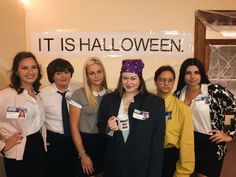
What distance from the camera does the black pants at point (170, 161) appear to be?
1.91 m

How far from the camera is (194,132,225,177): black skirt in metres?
2.02

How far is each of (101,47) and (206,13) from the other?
53.6 inches

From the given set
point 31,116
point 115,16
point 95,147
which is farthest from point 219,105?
point 115,16

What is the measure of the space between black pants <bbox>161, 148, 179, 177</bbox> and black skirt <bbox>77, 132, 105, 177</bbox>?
1.65ft

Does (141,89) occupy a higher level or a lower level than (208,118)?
higher

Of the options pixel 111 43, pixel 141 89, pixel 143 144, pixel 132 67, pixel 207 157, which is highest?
pixel 111 43

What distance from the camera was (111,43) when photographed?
9.97 feet

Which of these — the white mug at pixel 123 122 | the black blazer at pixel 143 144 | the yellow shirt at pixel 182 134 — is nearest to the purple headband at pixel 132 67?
the black blazer at pixel 143 144

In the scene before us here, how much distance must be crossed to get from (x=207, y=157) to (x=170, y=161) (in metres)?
0.34

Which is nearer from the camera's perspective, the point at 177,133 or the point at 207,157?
the point at 177,133

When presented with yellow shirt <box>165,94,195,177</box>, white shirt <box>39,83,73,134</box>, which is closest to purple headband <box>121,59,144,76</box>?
yellow shirt <box>165,94,195,177</box>

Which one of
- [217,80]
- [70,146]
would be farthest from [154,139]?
[217,80]

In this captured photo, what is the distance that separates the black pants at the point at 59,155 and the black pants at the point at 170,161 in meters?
0.75

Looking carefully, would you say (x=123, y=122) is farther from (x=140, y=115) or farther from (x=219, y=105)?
(x=219, y=105)
